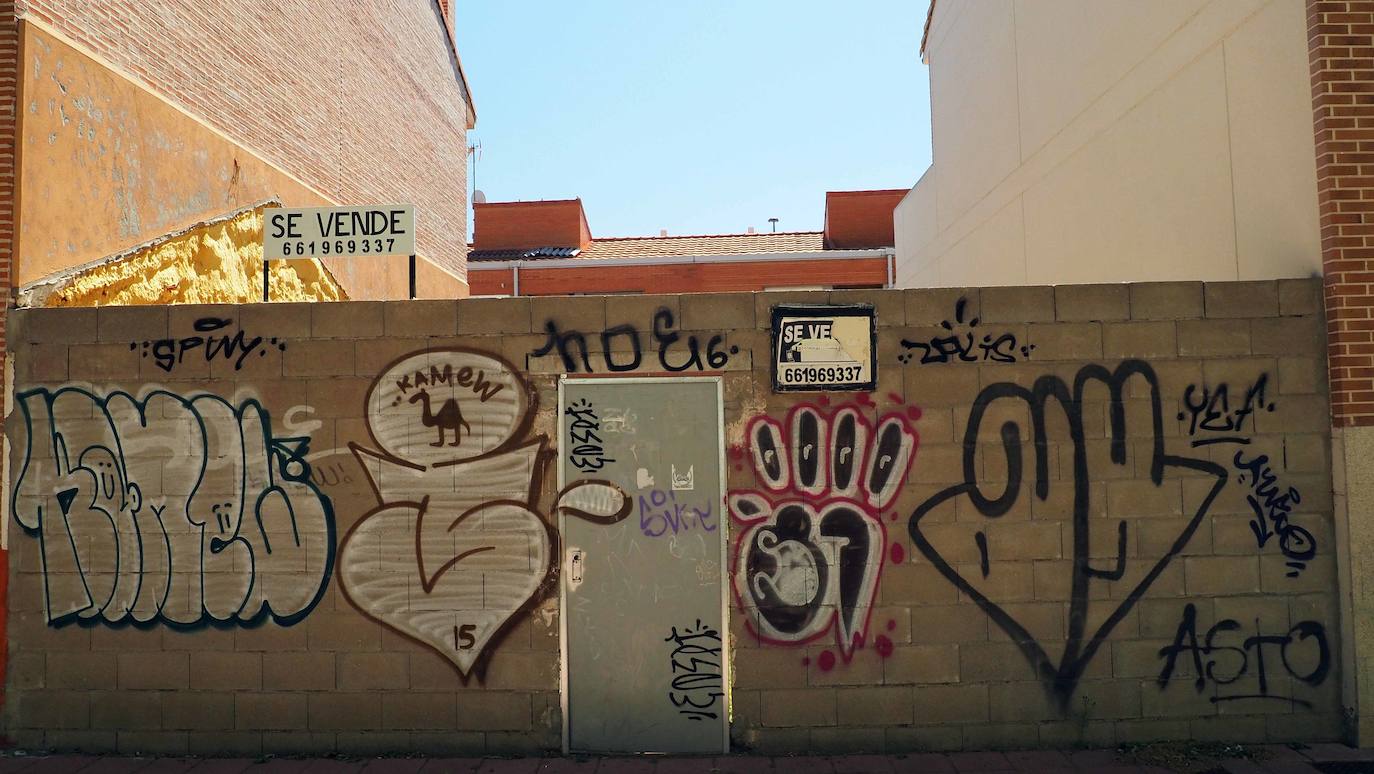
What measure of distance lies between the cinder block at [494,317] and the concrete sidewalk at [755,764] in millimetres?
2422

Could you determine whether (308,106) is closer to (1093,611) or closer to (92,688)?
(92,688)

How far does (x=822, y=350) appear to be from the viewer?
204 inches

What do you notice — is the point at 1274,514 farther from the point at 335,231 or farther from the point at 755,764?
the point at 335,231

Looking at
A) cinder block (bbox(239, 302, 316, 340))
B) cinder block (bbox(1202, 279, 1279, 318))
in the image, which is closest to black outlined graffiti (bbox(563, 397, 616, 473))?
cinder block (bbox(239, 302, 316, 340))

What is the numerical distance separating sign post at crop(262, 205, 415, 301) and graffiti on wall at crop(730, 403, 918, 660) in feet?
12.3

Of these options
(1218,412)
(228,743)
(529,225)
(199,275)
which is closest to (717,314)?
(1218,412)

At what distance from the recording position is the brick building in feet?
71.2

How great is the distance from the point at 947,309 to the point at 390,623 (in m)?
3.66

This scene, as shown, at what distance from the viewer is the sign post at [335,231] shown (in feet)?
23.7

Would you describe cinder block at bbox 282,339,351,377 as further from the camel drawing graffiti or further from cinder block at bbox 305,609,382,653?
cinder block at bbox 305,609,382,653

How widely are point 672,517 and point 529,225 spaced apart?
19903mm

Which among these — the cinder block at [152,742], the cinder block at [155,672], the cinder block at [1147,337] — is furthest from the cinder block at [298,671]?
the cinder block at [1147,337]

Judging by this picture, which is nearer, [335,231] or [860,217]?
[335,231]

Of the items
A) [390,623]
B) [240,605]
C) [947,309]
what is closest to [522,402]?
[390,623]
